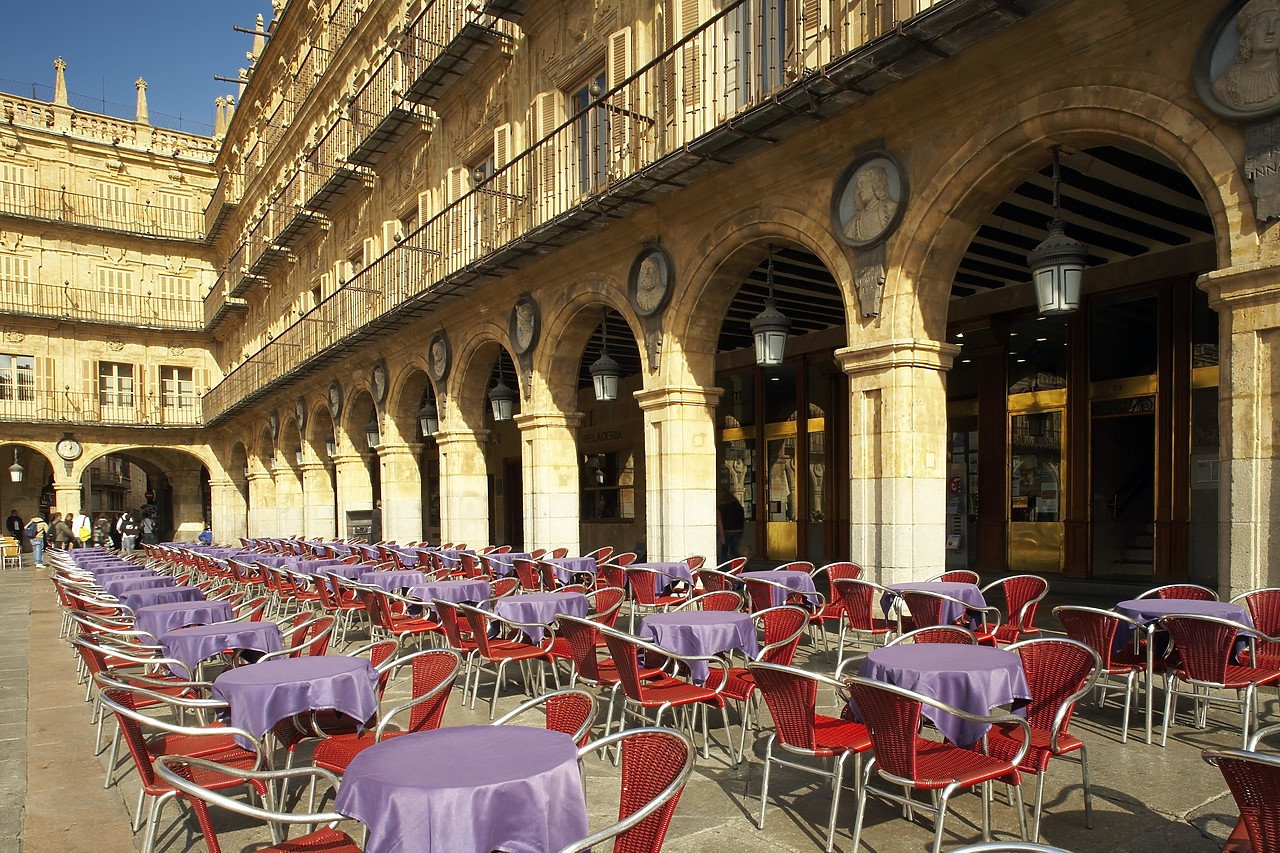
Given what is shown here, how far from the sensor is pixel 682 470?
Answer: 31.3 ft

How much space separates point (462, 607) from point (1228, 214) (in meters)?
5.18

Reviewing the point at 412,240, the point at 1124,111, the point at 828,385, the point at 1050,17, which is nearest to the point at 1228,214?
the point at 1124,111

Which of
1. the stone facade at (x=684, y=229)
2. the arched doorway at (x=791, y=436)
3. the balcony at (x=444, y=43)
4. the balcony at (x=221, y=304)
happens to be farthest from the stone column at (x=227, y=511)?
the arched doorway at (x=791, y=436)

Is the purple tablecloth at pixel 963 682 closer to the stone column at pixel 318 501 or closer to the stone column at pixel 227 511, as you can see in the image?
the stone column at pixel 318 501

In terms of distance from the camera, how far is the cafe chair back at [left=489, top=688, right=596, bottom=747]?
3.03 metres

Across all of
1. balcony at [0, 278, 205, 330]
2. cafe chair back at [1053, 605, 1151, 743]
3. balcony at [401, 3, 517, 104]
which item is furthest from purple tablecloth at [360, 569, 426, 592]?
balcony at [0, 278, 205, 330]

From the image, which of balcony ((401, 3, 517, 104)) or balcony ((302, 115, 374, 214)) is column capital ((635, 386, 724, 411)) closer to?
balcony ((401, 3, 517, 104))

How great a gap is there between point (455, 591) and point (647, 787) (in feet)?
17.0

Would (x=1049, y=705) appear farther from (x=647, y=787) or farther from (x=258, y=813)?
(x=258, y=813)

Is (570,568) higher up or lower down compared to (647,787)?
lower down

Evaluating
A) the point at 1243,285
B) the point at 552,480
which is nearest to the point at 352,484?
the point at 552,480

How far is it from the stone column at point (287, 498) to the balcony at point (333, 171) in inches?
301

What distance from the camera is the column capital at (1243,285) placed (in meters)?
4.93

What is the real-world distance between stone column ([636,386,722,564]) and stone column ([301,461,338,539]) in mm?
14116
